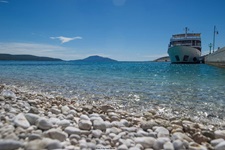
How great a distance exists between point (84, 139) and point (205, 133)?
207 centimetres

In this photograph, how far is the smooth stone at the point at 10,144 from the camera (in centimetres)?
218

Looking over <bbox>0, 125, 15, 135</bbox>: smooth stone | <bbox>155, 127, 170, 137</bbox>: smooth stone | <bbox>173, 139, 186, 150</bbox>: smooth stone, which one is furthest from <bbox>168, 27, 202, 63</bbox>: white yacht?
<bbox>0, 125, 15, 135</bbox>: smooth stone

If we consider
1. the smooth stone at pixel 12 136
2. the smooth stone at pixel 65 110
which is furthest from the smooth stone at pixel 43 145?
the smooth stone at pixel 65 110

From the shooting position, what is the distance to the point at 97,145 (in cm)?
259

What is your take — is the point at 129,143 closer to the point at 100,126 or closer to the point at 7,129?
the point at 100,126

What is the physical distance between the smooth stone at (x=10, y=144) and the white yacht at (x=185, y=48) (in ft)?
152

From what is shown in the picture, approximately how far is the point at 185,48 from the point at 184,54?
1552mm

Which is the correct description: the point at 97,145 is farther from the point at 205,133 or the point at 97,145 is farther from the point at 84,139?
the point at 205,133

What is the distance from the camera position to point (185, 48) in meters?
45.8

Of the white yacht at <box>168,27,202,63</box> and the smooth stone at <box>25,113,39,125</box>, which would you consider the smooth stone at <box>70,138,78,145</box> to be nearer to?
the smooth stone at <box>25,113,39,125</box>

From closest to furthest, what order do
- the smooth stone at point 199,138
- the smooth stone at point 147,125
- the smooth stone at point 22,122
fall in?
the smooth stone at point 22,122 < the smooth stone at point 199,138 < the smooth stone at point 147,125

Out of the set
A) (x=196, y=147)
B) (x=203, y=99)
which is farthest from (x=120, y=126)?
(x=203, y=99)

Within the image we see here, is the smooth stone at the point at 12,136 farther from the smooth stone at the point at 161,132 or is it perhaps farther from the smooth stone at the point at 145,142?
the smooth stone at the point at 161,132

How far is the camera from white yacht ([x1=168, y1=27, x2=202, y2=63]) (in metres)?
46.0
